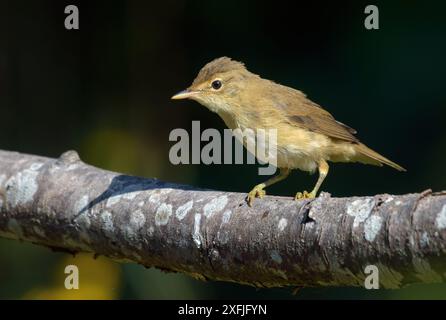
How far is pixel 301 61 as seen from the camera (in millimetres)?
6785

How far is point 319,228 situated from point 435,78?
387cm

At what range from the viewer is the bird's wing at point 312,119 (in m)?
4.58

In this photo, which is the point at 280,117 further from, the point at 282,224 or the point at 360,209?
the point at 360,209

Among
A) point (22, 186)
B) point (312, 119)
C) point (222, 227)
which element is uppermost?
point (312, 119)

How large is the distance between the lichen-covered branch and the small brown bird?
0.89 metres

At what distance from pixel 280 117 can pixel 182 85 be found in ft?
8.76

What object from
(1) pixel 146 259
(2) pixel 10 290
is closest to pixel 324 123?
(1) pixel 146 259

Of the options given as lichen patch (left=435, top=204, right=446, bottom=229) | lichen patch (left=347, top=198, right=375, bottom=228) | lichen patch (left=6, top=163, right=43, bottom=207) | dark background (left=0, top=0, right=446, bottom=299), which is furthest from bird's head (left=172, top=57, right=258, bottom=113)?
lichen patch (left=435, top=204, right=446, bottom=229)

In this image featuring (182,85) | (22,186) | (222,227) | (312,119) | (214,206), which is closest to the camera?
(222,227)

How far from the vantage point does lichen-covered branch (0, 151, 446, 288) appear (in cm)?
255

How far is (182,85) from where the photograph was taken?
705 cm

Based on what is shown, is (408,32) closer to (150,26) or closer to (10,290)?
(150,26)

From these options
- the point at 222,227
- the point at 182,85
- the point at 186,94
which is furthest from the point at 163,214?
the point at 182,85

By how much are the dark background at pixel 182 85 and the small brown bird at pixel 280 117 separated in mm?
1255
